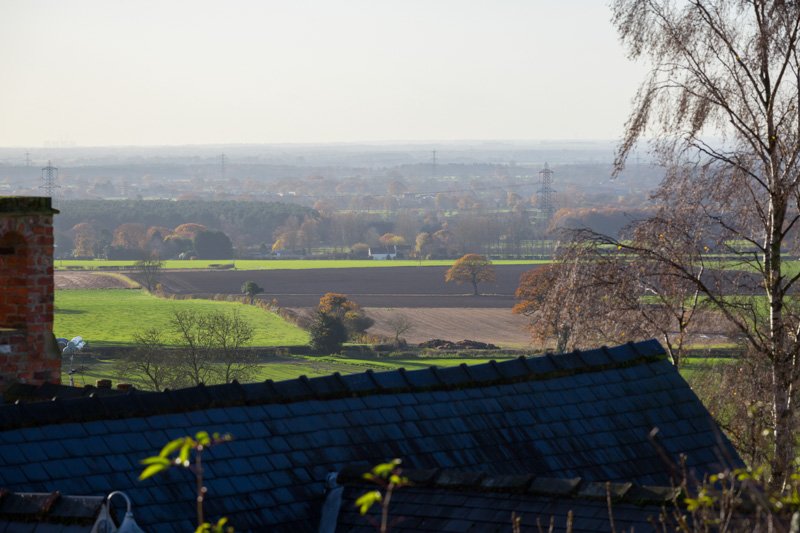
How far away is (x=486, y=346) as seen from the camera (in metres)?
71.9

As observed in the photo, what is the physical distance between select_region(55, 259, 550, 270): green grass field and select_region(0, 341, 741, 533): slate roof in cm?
11301

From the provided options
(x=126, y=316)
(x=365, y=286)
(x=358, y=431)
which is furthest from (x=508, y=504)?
(x=365, y=286)

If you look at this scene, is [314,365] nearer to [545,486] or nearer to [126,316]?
[126,316]

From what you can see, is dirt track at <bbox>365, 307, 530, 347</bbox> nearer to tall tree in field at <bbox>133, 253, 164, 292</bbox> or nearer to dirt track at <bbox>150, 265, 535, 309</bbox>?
dirt track at <bbox>150, 265, 535, 309</bbox>

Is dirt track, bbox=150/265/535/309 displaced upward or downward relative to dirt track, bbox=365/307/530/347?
downward

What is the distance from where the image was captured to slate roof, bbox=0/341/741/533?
324 inches

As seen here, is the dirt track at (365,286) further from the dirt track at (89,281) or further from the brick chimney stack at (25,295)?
the brick chimney stack at (25,295)

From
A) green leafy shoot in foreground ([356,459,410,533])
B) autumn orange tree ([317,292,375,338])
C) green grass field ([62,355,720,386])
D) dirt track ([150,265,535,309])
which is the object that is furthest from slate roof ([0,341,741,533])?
dirt track ([150,265,535,309])

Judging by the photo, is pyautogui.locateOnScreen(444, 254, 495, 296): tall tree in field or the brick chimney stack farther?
pyautogui.locateOnScreen(444, 254, 495, 296): tall tree in field

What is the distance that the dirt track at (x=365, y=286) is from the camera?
9694 cm

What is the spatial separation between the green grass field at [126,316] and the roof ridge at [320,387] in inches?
→ 2314

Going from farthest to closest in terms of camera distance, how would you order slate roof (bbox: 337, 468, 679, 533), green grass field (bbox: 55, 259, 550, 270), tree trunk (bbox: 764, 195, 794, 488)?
green grass field (bbox: 55, 259, 550, 270) < tree trunk (bbox: 764, 195, 794, 488) < slate roof (bbox: 337, 468, 679, 533)

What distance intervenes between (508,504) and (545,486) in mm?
238

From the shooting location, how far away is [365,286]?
107 metres
